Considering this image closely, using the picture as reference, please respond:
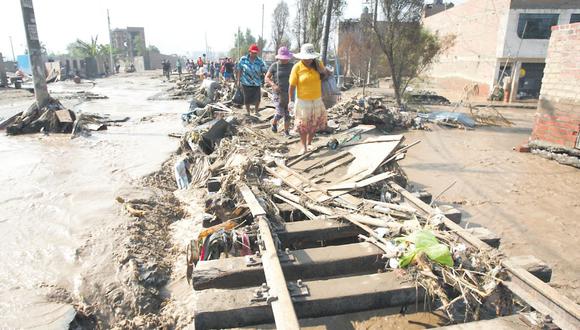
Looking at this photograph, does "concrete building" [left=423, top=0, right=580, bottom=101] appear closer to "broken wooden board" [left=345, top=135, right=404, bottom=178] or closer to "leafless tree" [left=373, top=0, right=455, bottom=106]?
"leafless tree" [left=373, top=0, right=455, bottom=106]

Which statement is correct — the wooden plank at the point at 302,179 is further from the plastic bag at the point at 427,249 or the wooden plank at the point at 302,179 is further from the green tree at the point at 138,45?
the green tree at the point at 138,45

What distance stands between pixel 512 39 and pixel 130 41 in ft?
241

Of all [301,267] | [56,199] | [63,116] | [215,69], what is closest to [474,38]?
[215,69]

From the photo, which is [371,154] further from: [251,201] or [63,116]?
[63,116]

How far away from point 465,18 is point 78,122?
24616 mm

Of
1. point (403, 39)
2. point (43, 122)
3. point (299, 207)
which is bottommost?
point (43, 122)

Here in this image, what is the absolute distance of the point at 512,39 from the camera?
787 inches

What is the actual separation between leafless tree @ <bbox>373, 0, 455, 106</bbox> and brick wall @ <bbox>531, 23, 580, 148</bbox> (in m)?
7.03

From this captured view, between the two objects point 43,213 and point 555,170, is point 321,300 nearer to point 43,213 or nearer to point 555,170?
point 43,213

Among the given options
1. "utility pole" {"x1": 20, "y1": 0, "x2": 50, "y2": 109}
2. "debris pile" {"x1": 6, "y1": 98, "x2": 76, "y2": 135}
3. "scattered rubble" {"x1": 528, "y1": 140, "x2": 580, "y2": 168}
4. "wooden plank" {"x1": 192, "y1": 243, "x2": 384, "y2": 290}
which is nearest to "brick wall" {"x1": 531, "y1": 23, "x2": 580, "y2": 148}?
"scattered rubble" {"x1": 528, "y1": 140, "x2": 580, "y2": 168}

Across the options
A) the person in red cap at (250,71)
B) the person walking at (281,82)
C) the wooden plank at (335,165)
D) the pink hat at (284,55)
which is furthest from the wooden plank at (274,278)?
the person in red cap at (250,71)

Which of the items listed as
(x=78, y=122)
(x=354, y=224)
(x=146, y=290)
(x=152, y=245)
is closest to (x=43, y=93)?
(x=78, y=122)

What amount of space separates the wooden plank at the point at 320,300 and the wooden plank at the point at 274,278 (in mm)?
139

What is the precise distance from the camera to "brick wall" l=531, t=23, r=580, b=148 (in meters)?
7.51
